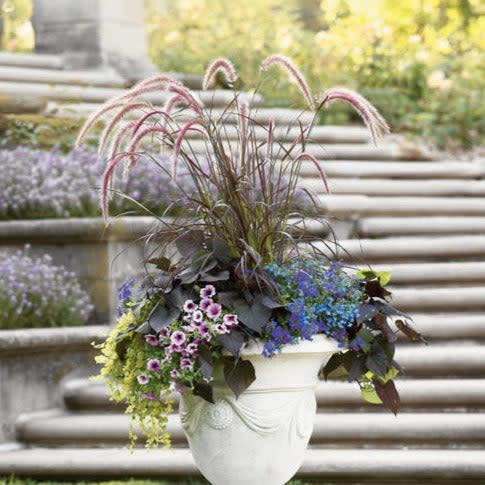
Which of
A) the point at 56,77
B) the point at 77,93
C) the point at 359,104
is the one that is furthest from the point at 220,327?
the point at 56,77

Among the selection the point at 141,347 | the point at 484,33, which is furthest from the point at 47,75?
the point at 484,33

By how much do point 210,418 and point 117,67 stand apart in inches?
231

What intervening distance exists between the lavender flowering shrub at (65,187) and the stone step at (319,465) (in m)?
1.41

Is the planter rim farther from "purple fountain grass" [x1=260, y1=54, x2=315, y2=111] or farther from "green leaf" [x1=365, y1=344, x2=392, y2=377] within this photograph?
"purple fountain grass" [x1=260, y1=54, x2=315, y2=111]

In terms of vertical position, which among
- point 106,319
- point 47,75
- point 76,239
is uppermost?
point 47,75

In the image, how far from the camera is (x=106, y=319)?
19.3ft

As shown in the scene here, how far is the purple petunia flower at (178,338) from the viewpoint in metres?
3.40

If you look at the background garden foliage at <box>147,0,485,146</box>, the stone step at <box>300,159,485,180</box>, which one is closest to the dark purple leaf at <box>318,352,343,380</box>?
the stone step at <box>300,159,485,180</box>

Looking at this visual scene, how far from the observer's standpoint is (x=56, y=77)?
8.50 m

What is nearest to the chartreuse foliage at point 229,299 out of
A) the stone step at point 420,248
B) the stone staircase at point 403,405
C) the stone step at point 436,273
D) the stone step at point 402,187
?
the stone staircase at point 403,405

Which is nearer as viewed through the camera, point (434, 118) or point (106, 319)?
point (106, 319)

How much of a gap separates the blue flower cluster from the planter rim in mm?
17

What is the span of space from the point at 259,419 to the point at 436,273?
9.72ft

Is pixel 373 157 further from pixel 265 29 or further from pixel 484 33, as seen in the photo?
pixel 484 33
